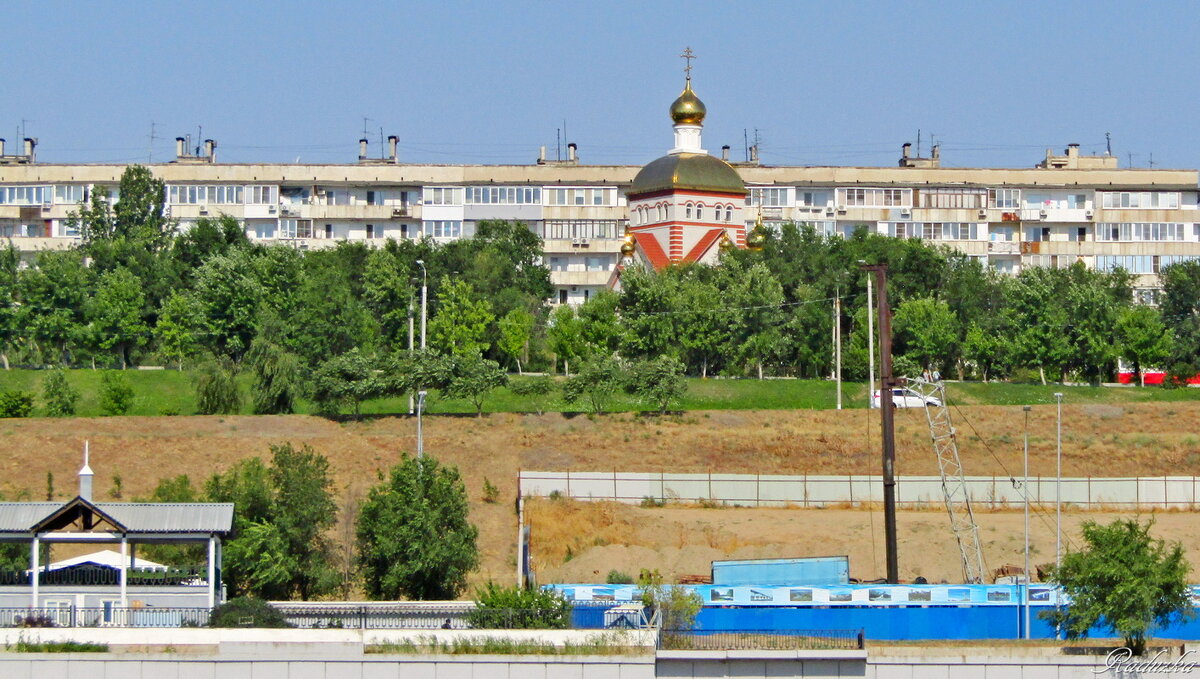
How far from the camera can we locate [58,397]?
73688mm

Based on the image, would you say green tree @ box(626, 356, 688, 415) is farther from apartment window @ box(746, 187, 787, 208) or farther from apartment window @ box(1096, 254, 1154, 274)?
apartment window @ box(1096, 254, 1154, 274)

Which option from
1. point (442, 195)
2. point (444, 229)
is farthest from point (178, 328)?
point (442, 195)

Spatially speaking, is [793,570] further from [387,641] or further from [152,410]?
[152,410]

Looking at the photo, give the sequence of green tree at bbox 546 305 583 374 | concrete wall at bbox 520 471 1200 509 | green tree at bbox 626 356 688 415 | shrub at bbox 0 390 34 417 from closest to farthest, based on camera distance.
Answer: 1. concrete wall at bbox 520 471 1200 509
2. shrub at bbox 0 390 34 417
3. green tree at bbox 626 356 688 415
4. green tree at bbox 546 305 583 374

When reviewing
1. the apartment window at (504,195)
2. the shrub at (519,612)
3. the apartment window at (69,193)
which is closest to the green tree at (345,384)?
the shrub at (519,612)

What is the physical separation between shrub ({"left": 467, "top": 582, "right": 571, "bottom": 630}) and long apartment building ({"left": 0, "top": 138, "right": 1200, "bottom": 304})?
6993cm

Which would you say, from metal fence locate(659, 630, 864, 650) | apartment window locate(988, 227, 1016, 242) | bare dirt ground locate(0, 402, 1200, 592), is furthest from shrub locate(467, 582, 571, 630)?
apartment window locate(988, 227, 1016, 242)

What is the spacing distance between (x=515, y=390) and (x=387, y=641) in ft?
127

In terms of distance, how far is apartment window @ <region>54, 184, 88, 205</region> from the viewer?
111 m

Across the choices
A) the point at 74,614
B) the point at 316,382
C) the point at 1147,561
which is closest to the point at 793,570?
the point at 1147,561

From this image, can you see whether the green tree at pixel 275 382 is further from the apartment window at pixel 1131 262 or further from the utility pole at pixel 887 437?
the apartment window at pixel 1131 262

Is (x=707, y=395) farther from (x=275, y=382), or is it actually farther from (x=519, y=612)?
(x=519, y=612)

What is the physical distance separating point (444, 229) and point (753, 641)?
73424 mm

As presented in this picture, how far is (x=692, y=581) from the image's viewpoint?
49344mm
